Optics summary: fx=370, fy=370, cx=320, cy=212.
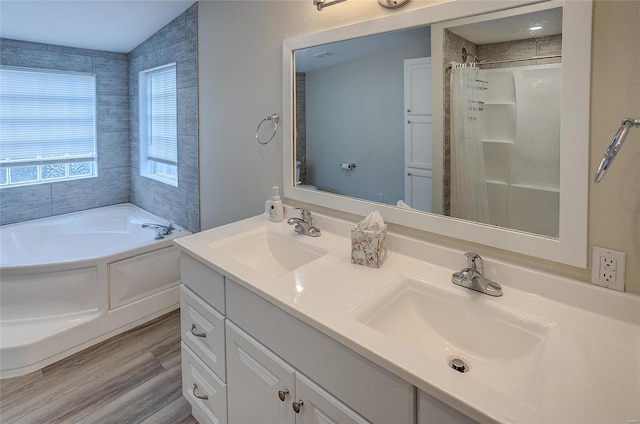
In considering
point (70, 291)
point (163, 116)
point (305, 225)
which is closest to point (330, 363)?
point (305, 225)

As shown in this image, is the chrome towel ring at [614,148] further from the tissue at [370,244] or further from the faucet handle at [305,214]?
the faucet handle at [305,214]

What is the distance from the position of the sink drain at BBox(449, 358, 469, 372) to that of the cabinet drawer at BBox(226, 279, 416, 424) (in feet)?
0.87

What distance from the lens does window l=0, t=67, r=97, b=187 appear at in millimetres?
3078

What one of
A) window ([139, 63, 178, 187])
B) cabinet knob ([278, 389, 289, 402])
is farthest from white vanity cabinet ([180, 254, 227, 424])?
window ([139, 63, 178, 187])

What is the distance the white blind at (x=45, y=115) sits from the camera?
3.07m

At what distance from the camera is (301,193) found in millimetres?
1907

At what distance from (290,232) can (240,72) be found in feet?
3.66

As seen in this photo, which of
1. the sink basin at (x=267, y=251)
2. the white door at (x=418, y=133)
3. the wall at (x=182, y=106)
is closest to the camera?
the white door at (x=418, y=133)

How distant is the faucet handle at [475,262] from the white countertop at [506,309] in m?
0.05

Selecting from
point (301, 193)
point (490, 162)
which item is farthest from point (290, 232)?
point (490, 162)

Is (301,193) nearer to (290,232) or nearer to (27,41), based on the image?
(290,232)

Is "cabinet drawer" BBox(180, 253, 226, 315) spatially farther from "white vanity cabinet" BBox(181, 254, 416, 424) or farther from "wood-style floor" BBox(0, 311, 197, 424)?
"wood-style floor" BBox(0, 311, 197, 424)

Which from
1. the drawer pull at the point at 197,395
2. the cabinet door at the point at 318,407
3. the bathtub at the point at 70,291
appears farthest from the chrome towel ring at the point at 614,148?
the bathtub at the point at 70,291

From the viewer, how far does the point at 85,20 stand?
9.00 ft
